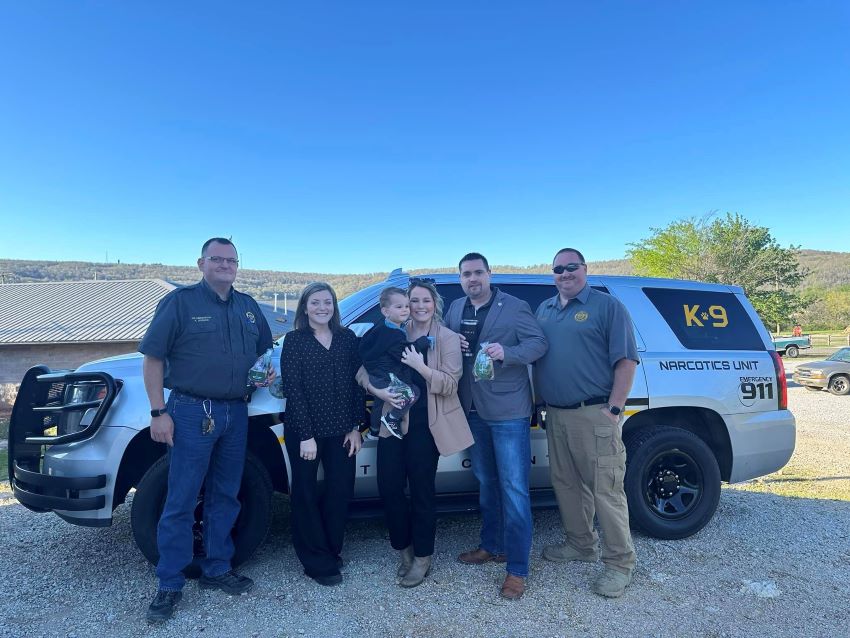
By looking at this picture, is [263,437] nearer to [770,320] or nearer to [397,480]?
[397,480]

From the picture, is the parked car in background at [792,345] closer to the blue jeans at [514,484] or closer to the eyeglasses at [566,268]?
the eyeglasses at [566,268]

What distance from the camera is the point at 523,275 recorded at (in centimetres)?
429

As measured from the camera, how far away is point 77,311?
91.9 feet

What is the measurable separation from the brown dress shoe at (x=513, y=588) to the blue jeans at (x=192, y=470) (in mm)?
1774

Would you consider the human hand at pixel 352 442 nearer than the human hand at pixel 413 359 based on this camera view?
No

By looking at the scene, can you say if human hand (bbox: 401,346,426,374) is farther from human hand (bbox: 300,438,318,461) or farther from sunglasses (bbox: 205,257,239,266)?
sunglasses (bbox: 205,257,239,266)

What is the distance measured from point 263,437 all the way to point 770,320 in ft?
110

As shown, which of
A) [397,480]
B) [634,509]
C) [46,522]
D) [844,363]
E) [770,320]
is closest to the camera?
[397,480]

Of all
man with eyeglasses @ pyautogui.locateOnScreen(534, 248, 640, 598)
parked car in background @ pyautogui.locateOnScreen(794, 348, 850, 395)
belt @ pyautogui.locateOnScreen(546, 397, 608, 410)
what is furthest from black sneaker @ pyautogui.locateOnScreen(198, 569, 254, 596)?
parked car in background @ pyautogui.locateOnScreen(794, 348, 850, 395)

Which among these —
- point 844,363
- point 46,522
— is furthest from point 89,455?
point 844,363

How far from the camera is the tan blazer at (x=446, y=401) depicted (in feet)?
10.1

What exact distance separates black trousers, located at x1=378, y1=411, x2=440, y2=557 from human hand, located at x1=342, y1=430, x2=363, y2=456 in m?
0.14

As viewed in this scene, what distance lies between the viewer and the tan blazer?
3.09 metres

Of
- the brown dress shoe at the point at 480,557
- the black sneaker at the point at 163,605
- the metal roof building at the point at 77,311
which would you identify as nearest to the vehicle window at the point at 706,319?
the brown dress shoe at the point at 480,557
